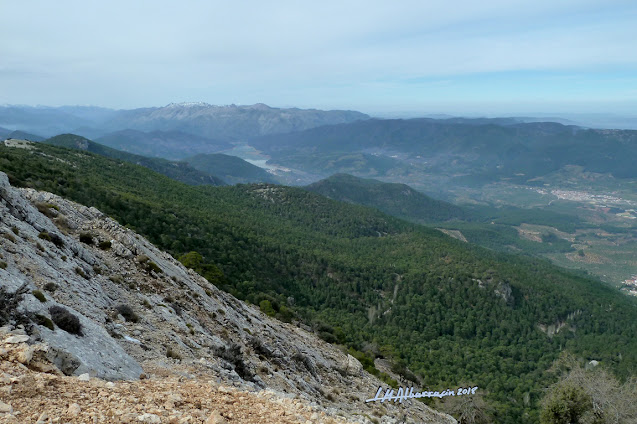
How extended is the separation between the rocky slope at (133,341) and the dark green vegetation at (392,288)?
1836 centimetres

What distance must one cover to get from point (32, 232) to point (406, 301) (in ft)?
276

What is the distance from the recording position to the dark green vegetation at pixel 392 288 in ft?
180

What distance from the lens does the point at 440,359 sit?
64250 millimetres

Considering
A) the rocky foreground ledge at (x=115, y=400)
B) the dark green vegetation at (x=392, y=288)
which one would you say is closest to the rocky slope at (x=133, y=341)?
the rocky foreground ledge at (x=115, y=400)

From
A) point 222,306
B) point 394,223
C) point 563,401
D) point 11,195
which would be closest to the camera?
point 11,195

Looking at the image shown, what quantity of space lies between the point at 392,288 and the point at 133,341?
87355mm

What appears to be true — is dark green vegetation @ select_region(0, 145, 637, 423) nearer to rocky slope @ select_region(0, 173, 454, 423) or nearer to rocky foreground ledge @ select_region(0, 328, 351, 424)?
rocky slope @ select_region(0, 173, 454, 423)

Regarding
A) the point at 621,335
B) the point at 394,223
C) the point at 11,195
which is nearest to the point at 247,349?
the point at 11,195

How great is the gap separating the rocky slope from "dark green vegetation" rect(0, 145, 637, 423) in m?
18.4

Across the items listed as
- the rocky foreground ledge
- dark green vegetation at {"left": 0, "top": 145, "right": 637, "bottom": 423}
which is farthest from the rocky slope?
dark green vegetation at {"left": 0, "top": 145, "right": 637, "bottom": 423}

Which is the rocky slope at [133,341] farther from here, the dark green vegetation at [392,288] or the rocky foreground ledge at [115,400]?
the dark green vegetation at [392,288]

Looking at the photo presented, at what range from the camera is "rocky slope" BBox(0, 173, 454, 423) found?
905 centimetres

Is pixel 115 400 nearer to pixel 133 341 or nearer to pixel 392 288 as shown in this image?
pixel 133 341

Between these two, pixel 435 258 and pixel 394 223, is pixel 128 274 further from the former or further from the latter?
pixel 394 223
